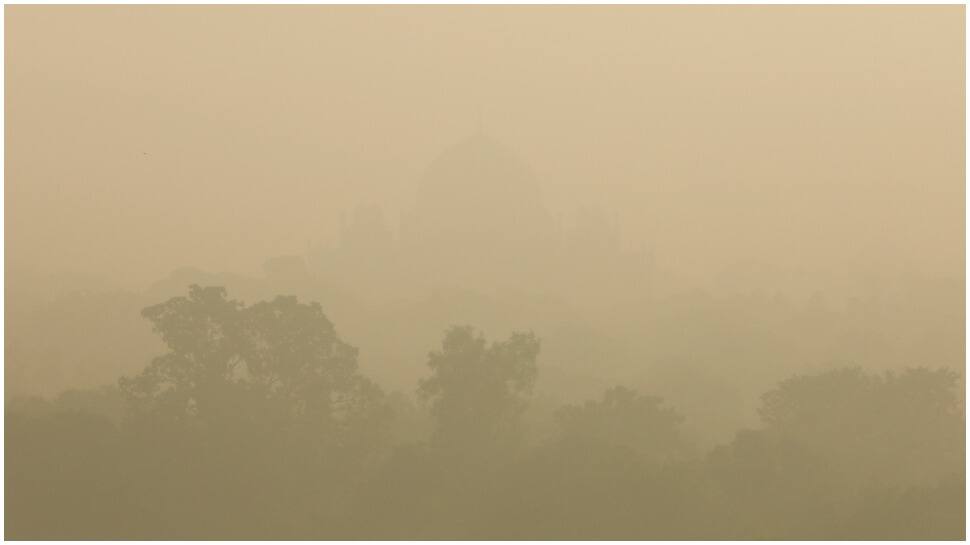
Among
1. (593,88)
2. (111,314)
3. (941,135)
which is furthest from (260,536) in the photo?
(941,135)

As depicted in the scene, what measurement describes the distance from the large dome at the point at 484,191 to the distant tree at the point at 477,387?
25.1 feet

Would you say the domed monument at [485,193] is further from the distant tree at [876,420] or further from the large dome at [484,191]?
the distant tree at [876,420]

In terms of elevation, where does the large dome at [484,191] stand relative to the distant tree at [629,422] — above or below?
above

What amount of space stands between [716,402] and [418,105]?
511 inches

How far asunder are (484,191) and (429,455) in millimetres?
11861

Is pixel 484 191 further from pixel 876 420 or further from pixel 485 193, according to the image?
pixel 876 420

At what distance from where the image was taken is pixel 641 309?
1033 inches

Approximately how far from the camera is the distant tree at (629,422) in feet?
68.2

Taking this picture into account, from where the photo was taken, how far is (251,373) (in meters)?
20.8

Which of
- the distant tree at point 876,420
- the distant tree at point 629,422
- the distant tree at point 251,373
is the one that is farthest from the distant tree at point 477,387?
the distant tree at point 876,420

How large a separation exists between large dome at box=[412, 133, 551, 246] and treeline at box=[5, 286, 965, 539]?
772 cm

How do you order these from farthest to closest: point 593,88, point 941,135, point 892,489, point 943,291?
point 593,88, point 941,135, point 943,291, point 892,489

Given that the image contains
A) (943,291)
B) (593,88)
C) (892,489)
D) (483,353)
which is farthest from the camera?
(593,88)

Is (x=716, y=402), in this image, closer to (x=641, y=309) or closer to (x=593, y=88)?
(x=641, y=309)
